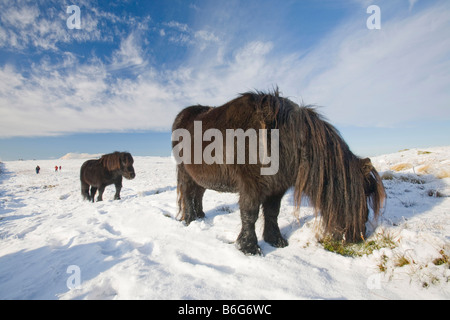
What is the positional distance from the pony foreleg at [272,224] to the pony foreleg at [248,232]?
41 centimetres

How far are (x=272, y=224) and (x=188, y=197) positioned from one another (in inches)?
79.0

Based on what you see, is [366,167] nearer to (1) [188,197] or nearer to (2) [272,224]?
(2) [272,224]

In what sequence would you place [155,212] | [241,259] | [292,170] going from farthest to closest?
1. [155,212]
2. [292,170]
3. [241,259]

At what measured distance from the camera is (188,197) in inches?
172

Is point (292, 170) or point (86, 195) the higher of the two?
point (292, 170)

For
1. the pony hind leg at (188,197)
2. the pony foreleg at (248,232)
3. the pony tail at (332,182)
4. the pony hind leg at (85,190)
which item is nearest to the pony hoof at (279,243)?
the pony foreleg at (248,232)

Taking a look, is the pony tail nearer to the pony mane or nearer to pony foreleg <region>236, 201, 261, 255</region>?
pony foreleg <region>236, 201, 261, 255</region>

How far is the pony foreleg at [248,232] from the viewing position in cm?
263

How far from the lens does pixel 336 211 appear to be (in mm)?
2539

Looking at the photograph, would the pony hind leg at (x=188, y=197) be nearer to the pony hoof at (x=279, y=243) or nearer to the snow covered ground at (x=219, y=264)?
the snow covered ground at (x=219, y=264)

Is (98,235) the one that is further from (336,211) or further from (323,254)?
(336,211)

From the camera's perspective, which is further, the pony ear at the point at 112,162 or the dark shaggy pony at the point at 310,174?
the pony ear at the point at 112,162
